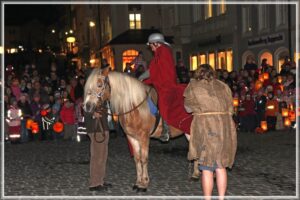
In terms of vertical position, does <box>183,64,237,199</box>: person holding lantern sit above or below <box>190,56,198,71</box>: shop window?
below

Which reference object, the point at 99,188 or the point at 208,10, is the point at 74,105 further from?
the point at 208,10

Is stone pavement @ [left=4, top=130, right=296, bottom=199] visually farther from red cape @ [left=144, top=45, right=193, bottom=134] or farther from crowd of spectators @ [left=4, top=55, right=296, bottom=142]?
crowd of spectators @ [left=4, top=55, right=296, bottom=142]

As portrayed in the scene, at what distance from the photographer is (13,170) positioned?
11312 mm

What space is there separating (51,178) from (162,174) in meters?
2.26

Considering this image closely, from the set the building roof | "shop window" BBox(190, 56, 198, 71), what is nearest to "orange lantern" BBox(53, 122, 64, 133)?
"shop window" BBox(190, 56, 198, 71)

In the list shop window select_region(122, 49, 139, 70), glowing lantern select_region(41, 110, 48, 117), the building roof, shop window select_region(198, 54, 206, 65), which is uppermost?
the building roof

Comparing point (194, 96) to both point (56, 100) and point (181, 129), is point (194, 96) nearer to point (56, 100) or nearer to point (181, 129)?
point (181, 129)

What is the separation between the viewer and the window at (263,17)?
2936cm

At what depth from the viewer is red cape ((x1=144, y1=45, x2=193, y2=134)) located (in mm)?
9125

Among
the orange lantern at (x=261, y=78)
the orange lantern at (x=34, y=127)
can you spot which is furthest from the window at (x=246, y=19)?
the orange lantern at (x=34, y=127)

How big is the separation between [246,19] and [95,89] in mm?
25451

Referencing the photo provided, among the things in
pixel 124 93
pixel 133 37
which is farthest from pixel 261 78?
pixel 133 37

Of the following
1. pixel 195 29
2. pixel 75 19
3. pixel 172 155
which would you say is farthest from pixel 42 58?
pixel 172 155

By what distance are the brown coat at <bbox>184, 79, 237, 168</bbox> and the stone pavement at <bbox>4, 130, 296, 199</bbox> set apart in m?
1.47
